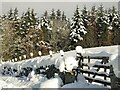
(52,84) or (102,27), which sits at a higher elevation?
(52,84)

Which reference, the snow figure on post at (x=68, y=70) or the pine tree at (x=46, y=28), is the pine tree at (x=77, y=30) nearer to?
the pine tree at (x=46, y=28)

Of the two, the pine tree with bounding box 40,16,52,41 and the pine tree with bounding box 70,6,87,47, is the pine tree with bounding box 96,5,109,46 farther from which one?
the pine tree with bounding box 40,16,52,41

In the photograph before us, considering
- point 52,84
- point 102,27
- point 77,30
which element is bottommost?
point 77,30

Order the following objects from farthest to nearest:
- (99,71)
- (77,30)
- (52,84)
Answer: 1. (77,30)
2. (99,71)
3. (52,84)

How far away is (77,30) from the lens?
63000 millimetres

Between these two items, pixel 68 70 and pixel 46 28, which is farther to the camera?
pixel 46 28

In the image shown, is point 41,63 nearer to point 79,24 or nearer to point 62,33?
point 79,24

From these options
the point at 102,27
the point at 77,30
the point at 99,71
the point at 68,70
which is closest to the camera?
the point at 68,70

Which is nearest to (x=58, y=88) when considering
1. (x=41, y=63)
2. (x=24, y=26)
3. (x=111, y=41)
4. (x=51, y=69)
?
(x=51, y=69)

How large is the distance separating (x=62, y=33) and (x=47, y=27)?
3.53 metres

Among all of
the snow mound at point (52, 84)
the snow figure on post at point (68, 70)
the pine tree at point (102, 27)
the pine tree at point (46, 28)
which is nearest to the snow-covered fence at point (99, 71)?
the snow figure on post at point (68, 70)

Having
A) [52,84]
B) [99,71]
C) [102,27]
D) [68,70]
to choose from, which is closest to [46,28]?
[102,27]

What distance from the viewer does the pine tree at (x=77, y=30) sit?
62.2m

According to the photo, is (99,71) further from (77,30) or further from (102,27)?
(102,27)
